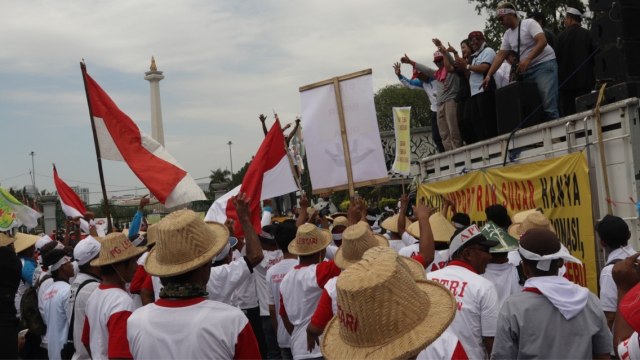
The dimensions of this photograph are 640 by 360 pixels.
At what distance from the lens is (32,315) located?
6465 millimetres

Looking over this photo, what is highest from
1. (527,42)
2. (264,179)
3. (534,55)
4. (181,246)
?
(527,42)

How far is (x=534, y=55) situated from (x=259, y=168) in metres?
3.69

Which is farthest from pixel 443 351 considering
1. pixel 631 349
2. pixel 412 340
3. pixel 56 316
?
pixel 56 316

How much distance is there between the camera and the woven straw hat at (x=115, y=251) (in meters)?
4.63

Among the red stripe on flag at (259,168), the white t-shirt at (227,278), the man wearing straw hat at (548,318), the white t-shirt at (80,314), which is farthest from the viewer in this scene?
the red stripe on flag at (259,168)

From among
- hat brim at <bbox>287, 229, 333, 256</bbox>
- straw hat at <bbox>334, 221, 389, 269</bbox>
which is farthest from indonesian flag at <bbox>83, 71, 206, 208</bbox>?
straw hat at <bbox>334, 221, 389, 269</bbox>

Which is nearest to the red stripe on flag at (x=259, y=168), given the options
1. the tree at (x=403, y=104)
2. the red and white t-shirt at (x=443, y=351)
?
the red and white t-shirt at (x=443, y=351)

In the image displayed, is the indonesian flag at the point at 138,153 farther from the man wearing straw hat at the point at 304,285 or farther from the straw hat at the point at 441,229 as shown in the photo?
the straw hat at the point at 441,229

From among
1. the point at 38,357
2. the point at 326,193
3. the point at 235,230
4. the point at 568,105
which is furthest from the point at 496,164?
the point at 38,357

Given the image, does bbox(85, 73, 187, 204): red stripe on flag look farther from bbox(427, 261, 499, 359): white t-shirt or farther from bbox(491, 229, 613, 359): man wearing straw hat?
bbox(491, 229, 613, 359): man wearing straw hat

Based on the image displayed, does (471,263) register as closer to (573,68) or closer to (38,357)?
(38,357)

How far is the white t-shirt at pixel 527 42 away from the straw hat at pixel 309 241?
4.31 meters

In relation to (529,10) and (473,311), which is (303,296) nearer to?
(473,311)

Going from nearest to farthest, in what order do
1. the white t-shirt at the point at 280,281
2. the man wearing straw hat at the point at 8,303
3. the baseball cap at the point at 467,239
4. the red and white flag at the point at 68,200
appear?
the man wearing straw hat at the point at 8,303 → the baseball cap at the point at 467,239 → the white t-shirt at the point at 280,281 → the red and white flag at the point at 68,200
